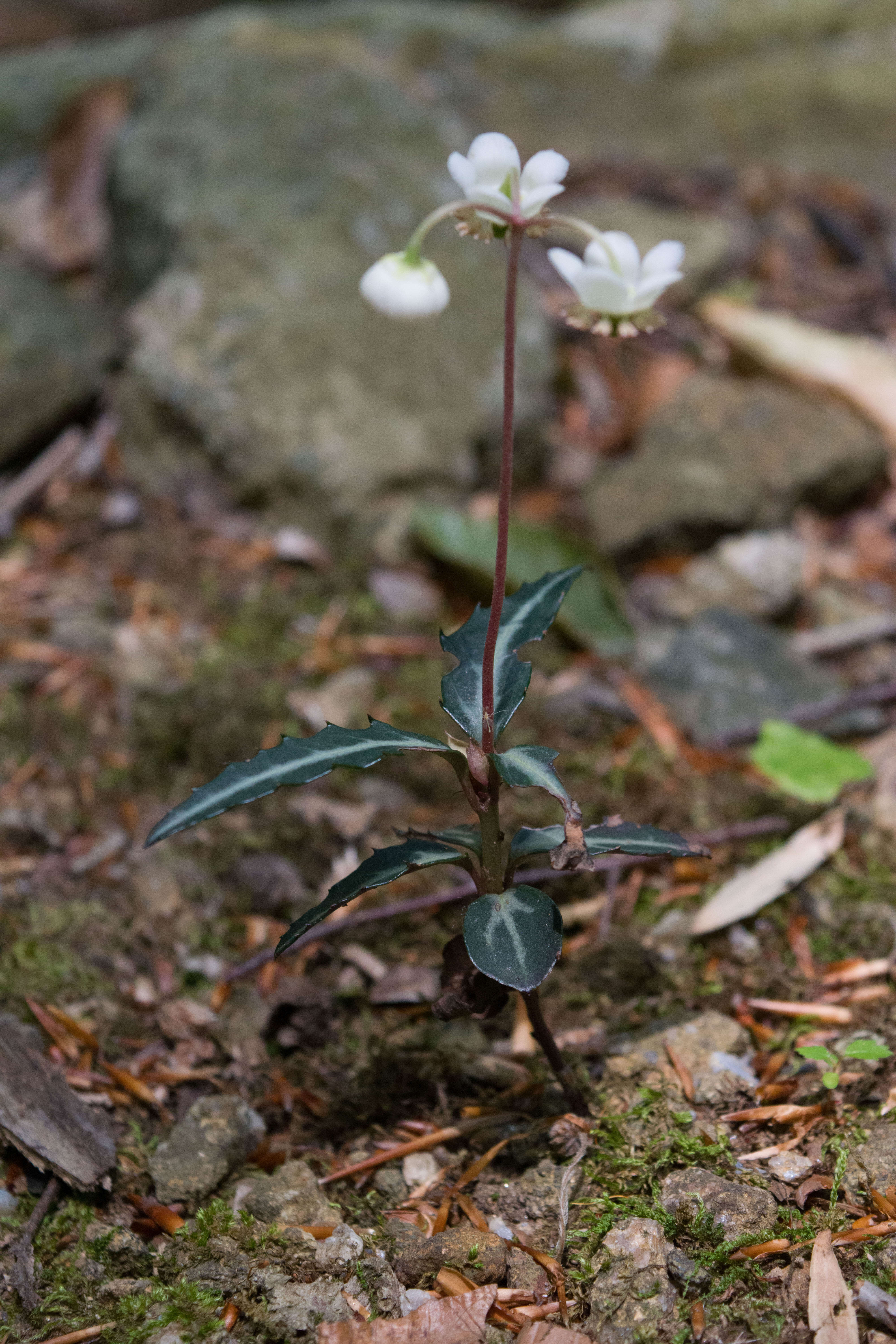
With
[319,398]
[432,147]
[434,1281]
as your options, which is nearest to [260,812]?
[434,1281]

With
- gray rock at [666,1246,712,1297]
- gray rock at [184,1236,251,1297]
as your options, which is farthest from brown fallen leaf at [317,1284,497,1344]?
gray rock at [666,1246,712,1297]

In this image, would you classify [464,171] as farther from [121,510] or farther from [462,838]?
[121,510]

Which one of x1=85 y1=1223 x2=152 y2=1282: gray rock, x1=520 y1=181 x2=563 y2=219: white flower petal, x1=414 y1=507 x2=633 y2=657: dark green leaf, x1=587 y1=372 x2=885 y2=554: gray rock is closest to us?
x1=520 y1=181 x2=563 y2=219: white flower petal

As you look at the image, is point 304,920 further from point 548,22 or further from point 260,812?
point 548,22

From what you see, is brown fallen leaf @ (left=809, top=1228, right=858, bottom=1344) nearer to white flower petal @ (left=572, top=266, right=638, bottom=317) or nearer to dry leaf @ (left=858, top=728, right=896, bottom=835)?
dry leaf @ (left=858, top=728, right=896, bottom=835)

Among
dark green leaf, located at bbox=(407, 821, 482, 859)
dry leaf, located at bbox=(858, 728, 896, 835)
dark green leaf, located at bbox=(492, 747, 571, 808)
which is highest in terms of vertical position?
dark green leaf, located at bbox=(492, 747, 571, 808)

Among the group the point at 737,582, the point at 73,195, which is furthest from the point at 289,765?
the point at 73,195

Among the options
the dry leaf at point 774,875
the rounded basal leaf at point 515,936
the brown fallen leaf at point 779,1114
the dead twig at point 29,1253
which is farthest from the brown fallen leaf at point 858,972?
the dead twig at point 29,1253
